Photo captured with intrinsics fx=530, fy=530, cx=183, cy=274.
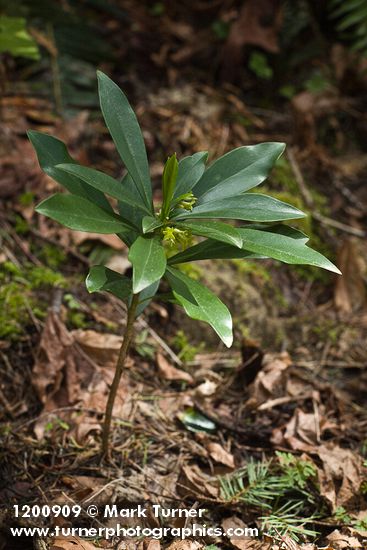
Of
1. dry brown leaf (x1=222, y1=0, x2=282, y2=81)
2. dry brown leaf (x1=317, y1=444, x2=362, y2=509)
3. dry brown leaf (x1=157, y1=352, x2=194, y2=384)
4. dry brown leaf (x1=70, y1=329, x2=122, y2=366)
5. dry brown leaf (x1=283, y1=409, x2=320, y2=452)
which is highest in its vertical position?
dry brown leaf (x1=222, y1=0, x2=282, y2=81)

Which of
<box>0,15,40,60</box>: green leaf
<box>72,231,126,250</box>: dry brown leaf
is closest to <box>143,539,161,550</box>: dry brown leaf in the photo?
<box>72,231,126,250</box>: dry brown leaf

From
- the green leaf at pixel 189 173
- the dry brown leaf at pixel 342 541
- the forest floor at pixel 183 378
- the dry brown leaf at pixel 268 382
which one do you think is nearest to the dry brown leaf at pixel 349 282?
the forest floor at pixel 183 378

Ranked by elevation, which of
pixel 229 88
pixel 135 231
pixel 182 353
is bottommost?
pixel 182 353

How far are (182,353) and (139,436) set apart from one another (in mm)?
559

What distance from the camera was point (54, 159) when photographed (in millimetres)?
1729

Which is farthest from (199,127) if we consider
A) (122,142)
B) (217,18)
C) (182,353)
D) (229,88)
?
(122,142)

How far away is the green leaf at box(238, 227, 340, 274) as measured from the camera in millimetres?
1597

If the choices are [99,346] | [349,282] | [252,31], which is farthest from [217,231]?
[252,31]

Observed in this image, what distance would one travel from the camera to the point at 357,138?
444cm

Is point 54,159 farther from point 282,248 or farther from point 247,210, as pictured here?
point 282,248

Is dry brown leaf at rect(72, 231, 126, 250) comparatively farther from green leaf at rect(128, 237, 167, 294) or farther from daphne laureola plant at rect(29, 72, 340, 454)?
green leaf at rect(128, 237, 167, 294)

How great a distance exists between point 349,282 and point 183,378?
1428 mm

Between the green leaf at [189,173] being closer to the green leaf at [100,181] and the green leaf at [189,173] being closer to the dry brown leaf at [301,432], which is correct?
the green leaf at [100,181]

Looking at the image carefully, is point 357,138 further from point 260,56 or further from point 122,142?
point 122,142
